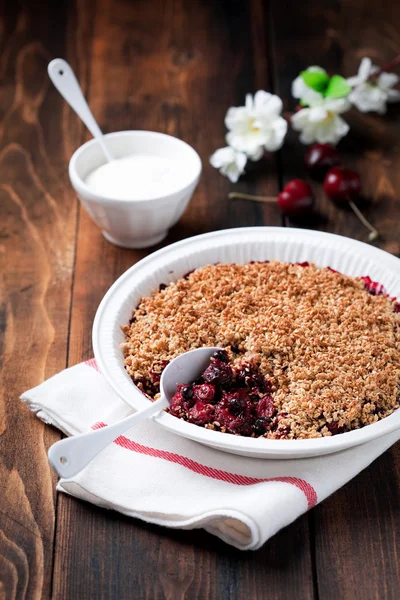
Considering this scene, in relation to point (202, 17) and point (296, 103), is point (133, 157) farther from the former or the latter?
point (202, 17)

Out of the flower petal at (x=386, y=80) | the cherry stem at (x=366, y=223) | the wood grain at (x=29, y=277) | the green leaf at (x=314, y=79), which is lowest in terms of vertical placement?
the cherry stem at (x=366, y=223)

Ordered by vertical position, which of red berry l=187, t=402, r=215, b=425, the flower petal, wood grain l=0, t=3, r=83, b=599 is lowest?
wood grain l=0, t=3, r=83, b=599

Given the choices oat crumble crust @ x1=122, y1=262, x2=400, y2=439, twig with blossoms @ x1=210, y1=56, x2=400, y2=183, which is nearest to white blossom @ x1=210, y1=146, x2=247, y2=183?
twig with blossoms @ x1=210, y1=56, x2=400, y2=183

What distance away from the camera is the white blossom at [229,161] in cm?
236

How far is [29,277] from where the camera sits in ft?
6.86

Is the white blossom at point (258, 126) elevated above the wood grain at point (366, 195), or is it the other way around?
the white blossom at point (258, 126)

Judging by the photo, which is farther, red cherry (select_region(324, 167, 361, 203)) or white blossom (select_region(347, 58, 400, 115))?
white blossom (select_region(347, 58, 400, 115))

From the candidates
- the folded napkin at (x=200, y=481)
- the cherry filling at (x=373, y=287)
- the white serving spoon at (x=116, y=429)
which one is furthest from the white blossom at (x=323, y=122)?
the folded napkin at (x=200, y=481)

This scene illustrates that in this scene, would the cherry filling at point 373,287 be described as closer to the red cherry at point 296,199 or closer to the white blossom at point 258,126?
the red cherry at point 296,199

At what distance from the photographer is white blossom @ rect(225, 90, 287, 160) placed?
2.34m

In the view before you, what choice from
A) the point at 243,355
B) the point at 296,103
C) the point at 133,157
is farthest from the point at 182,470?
the point at 296,103

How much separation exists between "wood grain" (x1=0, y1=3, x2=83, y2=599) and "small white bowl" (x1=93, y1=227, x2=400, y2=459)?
0.71 ft

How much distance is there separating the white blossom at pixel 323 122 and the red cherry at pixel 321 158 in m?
0.04

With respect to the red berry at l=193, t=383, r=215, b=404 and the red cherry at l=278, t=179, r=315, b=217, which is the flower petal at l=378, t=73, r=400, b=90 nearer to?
the red cherry at l=278, t=179, r=315, b=217
